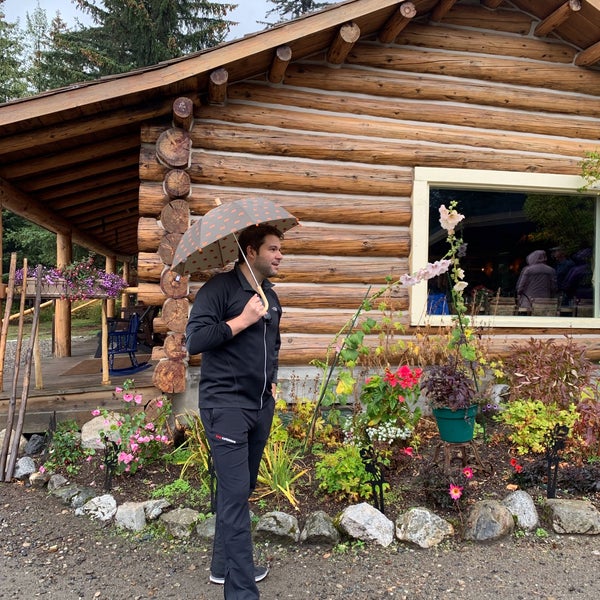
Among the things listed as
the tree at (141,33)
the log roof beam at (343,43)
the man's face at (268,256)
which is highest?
the tree at (141,33)

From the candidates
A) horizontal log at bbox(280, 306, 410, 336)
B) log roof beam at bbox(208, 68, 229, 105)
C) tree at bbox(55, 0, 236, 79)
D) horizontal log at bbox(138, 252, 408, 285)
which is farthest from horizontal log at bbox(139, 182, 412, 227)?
tree at bbox(55, 0, 236, 79)

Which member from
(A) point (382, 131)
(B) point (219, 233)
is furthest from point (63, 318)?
(B) point (219, 233)

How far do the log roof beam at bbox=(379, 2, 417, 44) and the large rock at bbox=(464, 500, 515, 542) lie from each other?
4794 millimetres

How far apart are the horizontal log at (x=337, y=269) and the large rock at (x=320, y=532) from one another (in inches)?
113

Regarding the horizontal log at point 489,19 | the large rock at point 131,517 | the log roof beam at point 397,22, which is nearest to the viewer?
the large rock at point 131,517

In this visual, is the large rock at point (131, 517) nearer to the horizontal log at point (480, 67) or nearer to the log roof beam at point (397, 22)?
the horizontal log at point (480, 67)

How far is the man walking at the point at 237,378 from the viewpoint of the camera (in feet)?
8.07

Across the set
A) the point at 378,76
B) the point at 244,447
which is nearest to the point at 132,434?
the point at 244,447

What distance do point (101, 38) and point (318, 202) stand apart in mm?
21264

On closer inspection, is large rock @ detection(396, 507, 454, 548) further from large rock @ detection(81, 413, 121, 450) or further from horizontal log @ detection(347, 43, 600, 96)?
horizontal log @ detection(347, 43, 600, 96)

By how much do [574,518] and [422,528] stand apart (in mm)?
1069

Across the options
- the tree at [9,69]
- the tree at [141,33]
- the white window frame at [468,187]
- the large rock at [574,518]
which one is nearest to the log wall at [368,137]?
the white window frame at [468,187]

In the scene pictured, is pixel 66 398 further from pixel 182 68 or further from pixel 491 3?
pixel 491 3

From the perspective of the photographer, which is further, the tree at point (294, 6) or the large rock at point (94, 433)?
the tree at point (294, 6)
